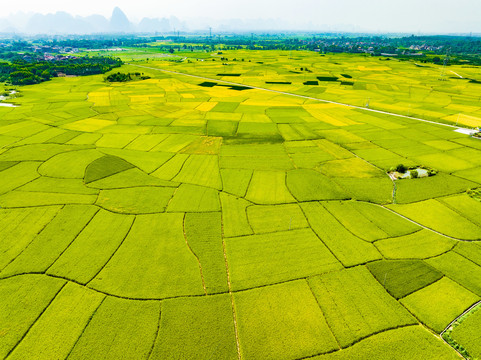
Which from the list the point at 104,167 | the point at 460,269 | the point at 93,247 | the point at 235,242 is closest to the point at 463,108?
the point at 460,269

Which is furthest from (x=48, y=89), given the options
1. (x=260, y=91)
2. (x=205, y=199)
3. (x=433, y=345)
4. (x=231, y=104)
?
(x=433, y=345)

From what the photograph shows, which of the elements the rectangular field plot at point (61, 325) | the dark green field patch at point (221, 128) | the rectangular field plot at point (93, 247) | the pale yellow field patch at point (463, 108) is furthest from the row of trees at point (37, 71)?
the pale yellow field patch at point (463, 108)

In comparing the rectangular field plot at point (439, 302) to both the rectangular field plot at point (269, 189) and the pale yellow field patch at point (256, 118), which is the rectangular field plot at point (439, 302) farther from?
the pale yellow field patch at point (256, 118)

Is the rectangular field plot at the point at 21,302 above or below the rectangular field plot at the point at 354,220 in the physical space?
below

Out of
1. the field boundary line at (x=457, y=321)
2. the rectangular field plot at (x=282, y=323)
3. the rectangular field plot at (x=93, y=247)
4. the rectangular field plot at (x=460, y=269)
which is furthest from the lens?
the rectangular field plot at (x=93, y=247)

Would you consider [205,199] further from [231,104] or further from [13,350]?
[231,104]

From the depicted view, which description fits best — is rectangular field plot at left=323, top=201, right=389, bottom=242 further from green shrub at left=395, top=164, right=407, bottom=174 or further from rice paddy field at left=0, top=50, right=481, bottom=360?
green shrub at left=395, top=164, right=407, bottom=174

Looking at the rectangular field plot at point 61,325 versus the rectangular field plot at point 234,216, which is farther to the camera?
the rectangular field plot at point 234,216

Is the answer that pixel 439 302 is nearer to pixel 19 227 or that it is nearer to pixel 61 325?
pixel 61 325
